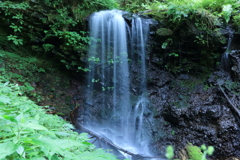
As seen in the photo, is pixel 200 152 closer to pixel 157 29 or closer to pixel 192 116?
pixel 192 116

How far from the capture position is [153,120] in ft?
18.7

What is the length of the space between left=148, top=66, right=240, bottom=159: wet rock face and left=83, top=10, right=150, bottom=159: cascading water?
0.68 m

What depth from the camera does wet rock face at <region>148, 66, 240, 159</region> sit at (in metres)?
4.52

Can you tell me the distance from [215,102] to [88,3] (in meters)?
6.68

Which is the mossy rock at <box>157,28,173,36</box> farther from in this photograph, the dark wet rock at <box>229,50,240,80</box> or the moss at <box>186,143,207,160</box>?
the moss at <box>186,143,207,160</box>

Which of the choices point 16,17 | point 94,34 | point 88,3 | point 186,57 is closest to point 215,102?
point 186,57

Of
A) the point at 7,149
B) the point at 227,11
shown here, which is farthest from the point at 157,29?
the point at 7,149

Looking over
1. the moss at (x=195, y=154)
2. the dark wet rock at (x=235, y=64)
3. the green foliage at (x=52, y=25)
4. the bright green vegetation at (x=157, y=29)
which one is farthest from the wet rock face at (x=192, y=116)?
the green foliage at (x=52, y=25)

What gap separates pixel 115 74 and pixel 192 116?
11.7ft

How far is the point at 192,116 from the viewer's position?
5086 millimetres

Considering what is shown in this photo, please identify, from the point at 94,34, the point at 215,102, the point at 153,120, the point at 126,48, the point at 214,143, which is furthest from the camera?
the point at 126,48

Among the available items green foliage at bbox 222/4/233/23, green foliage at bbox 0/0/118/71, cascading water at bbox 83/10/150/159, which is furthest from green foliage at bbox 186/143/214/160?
green foliage at bbox 0/0/118/71

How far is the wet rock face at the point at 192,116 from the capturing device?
4.52 metres

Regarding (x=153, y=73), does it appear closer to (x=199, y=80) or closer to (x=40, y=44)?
(x=199, y=80)
